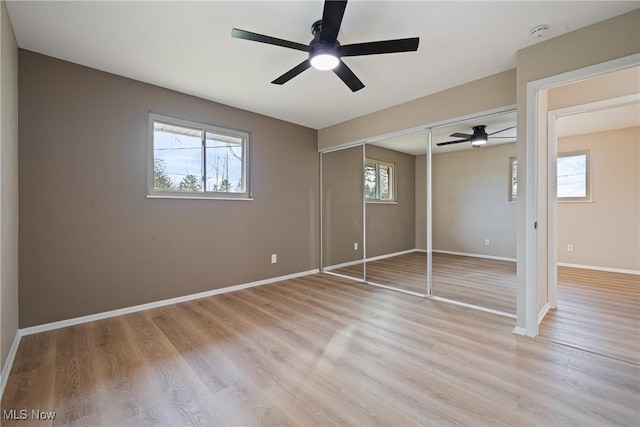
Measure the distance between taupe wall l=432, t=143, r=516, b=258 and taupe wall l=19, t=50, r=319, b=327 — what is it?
2704 millimetres

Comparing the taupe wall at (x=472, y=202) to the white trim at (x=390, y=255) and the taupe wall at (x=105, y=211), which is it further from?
the taupe wall at (x=105, y=211)

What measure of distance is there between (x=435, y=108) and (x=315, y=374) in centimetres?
309

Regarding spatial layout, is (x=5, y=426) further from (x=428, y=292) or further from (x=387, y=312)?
(x=428, y=292)

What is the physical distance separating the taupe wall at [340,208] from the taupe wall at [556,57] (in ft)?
7.76

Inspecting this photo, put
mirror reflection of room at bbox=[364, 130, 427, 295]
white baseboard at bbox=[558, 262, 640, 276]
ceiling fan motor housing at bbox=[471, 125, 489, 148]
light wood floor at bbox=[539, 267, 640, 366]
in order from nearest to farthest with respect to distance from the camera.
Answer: light wood floor at bbox=[539, 267, 640, 366], ceiling fan motor housing at bbox=[471, 125, 489, 148], mirror reflection of room at bbox=[364, 130, 427, 295], white baseboard at bbox=[558, 262, 640, 276]

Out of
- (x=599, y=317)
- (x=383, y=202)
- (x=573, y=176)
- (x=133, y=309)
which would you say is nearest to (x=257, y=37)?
(x=133, y=309)

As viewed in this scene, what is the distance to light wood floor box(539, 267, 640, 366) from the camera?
2.16 metres

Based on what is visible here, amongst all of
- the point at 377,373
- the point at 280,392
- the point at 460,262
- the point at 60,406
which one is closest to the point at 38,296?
the point at 60,406

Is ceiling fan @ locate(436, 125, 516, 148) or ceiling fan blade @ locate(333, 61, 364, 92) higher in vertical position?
ceiling fan blade @ locate(333, 61, 364, 92)

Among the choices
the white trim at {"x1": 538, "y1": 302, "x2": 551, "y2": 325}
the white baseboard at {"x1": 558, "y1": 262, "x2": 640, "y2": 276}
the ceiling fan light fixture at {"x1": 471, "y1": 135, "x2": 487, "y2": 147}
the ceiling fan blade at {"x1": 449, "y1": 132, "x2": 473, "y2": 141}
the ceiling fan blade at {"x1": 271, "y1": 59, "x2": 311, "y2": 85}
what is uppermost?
the ceiling fan blade at {"x1": 271, "y1": 59, "x2": 311, "y2": 85}

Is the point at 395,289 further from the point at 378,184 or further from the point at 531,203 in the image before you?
the point at 531,203

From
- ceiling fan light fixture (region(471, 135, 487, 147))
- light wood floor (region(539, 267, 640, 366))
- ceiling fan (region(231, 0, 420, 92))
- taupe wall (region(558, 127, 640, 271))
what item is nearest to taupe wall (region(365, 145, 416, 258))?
ceiling fan light fixture (region(471, 135, 487, 147))

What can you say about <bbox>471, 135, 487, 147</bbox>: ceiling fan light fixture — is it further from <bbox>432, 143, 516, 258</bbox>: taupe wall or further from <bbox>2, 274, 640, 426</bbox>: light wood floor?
<bbox>2, 274, 640, 426</bbox>: light wood floor

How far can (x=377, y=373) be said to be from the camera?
1812 millimetres
